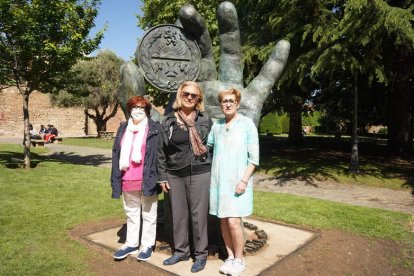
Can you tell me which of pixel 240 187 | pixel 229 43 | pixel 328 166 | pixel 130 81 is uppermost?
pixel 229 43

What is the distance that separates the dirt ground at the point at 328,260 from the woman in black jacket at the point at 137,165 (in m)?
0.21

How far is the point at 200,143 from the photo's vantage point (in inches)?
142

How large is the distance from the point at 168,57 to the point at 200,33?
0.48 m

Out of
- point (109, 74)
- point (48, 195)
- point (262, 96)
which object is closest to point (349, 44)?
point (262, 96)

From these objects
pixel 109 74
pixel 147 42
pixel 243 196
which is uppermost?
pixel 109 74

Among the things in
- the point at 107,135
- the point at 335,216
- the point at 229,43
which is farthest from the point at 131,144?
the point at 107,135

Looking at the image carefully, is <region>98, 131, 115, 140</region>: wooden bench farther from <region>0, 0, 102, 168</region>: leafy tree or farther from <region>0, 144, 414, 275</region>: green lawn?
<region>0, 144, 414, 275</region>: green lawn

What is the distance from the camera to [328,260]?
165 inches

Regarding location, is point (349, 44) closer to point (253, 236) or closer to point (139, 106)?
point (253, 236)

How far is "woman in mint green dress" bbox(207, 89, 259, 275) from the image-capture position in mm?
3434

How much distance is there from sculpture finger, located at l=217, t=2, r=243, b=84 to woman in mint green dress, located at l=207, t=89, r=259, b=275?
1.06 meters

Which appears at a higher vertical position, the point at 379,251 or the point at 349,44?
the point at 349,44

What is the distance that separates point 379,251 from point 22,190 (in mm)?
7404

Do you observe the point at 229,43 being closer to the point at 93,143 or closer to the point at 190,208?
the point at 190,208
